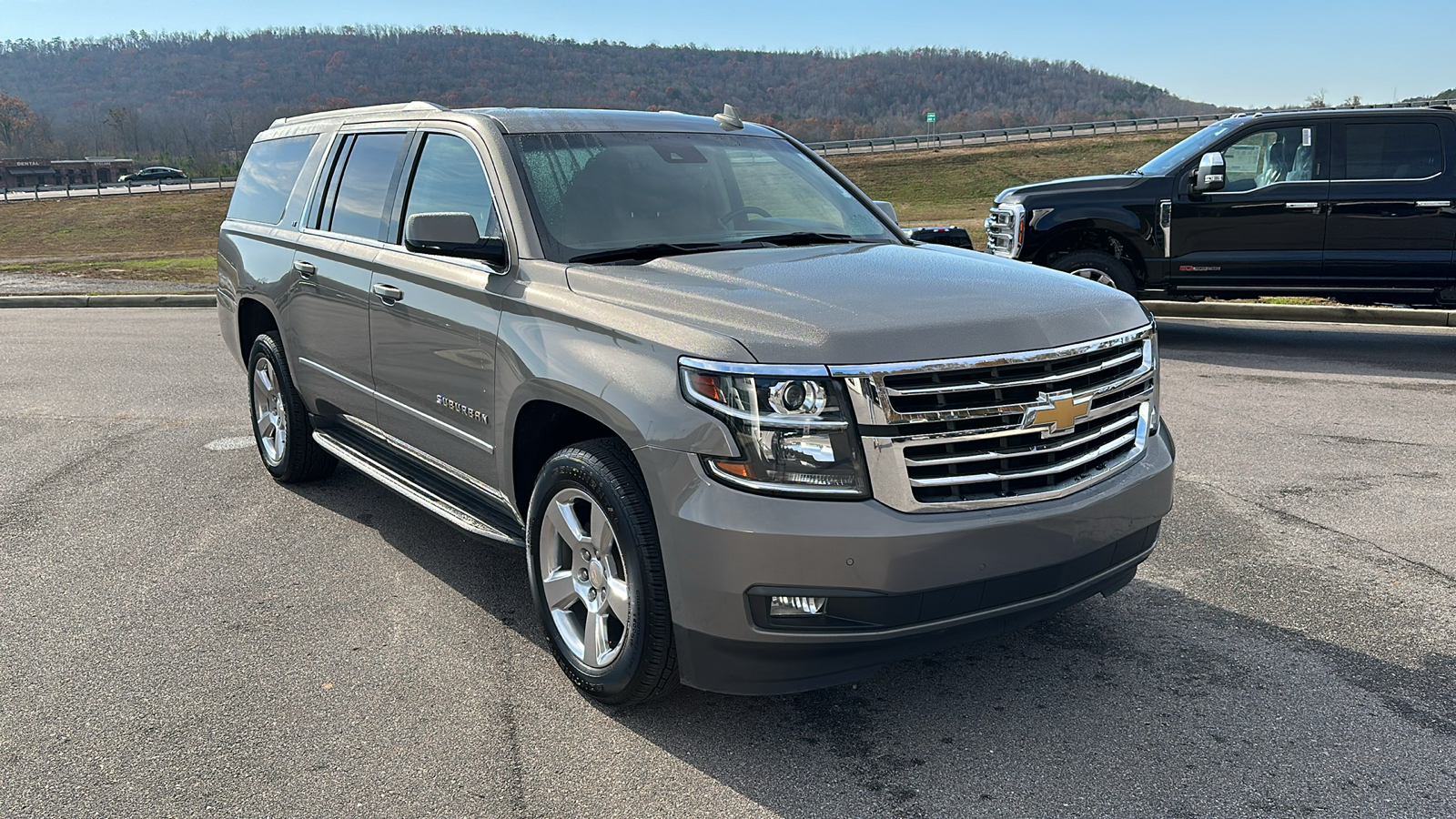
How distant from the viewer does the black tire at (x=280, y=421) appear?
6027 millimetres

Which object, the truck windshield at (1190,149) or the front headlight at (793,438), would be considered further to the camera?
the truck windshield at (1190,149)

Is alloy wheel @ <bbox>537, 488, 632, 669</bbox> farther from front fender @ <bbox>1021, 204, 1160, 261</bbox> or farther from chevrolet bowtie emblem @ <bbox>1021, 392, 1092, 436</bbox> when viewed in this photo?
front fender @ <bbox>1021, 204, 1160, 261</bbox>

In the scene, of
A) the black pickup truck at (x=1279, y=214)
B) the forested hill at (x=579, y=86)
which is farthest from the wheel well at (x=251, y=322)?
the forested hill at (x=579, y=86)

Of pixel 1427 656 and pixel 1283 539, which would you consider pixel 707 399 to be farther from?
pixel 1283 539

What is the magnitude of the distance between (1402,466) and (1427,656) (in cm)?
281

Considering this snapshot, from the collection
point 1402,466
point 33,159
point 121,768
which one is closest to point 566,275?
point 121,768

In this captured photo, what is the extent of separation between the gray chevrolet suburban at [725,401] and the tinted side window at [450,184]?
16 millimetres

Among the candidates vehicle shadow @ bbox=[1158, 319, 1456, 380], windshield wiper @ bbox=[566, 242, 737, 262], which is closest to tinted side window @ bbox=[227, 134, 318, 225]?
windshield wiper @ bbox=[566, 242, 737, 262]

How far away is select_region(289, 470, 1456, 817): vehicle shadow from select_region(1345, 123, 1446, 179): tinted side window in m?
7.50

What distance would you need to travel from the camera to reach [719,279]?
143 inches

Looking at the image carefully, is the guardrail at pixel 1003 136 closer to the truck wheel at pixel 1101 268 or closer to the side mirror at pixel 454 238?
the truck wheel at pixel 1101 268

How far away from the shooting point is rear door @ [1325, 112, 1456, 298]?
9.85 m

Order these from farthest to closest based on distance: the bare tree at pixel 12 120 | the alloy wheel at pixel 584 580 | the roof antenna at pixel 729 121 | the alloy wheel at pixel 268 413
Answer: the bare tree at pixel 12 120
the alloy wheel at pixel 268 413
the roof antenna at pixel 729 121
the alloy wheel at pixel 584 580

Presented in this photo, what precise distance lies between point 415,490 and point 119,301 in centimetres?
1396
